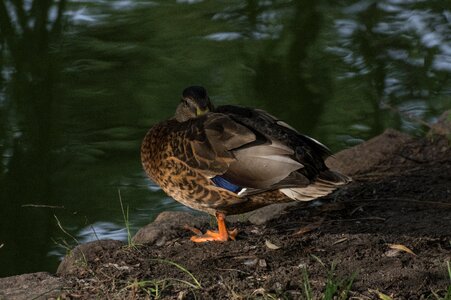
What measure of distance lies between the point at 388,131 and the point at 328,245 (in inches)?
82.4

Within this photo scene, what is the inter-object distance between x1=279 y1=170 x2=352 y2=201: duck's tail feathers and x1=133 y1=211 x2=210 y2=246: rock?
2.53ft

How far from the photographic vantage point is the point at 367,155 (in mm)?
6676

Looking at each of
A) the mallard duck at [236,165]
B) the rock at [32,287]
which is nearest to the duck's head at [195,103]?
the mallard duck at [236,165]

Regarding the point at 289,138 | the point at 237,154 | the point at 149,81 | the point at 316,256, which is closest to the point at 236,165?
the point at 237,154

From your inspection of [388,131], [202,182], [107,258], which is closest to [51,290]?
[107,258]

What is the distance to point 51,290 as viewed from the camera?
4.71 metres

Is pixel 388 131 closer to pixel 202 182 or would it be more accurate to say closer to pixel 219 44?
pixel 202 182

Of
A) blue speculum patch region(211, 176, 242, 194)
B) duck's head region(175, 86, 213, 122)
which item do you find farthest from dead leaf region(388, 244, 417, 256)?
duck's head region(175, 86, 213, 122)

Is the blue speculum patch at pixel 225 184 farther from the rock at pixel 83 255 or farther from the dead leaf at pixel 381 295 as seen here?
the dead leaf at pixel 381 295

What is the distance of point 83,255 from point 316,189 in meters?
1.16

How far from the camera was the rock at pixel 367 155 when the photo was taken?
6559 millimetres

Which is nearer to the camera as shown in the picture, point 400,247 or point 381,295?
point 381,295

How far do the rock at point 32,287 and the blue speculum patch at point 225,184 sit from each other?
2.95 ft

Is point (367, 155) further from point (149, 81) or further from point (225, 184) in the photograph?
point (149, 81)
